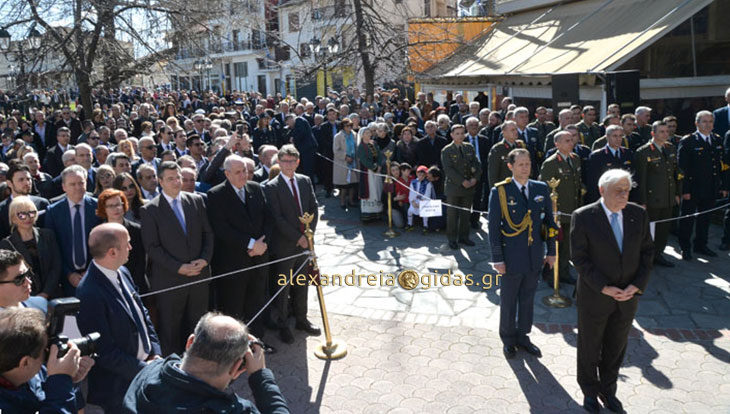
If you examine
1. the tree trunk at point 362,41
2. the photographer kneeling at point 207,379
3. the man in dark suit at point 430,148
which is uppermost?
the tree trunk at point 362,41

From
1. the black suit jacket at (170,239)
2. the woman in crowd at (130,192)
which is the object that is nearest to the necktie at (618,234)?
the black suit jacket at (170,239)

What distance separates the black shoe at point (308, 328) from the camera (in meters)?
6.35

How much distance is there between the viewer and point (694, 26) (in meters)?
11.6

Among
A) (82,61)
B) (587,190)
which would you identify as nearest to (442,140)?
(587,190)

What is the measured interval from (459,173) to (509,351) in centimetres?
387

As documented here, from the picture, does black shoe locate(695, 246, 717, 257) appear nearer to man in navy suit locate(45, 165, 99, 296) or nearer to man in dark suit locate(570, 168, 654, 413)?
man in dark suit locate(570, 168, 654, 413)

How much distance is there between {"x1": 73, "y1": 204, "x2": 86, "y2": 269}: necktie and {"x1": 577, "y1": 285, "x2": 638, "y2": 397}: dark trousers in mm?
4343

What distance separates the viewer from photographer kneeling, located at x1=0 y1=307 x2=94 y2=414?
94.7 inches

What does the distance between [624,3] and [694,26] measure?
9.68ft

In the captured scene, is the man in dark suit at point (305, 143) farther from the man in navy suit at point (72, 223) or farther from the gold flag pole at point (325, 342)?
the man in navy suit at point (72, 223)

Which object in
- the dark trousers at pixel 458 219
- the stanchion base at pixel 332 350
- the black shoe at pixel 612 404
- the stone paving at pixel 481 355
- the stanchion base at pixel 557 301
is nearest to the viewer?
the black shoe at pixel 612 404

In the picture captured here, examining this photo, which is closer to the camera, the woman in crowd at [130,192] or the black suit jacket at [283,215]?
the woman in crowd at [130,192]

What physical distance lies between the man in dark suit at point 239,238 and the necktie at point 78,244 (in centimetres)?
116

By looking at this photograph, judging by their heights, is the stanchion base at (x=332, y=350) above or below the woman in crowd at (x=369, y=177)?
below
